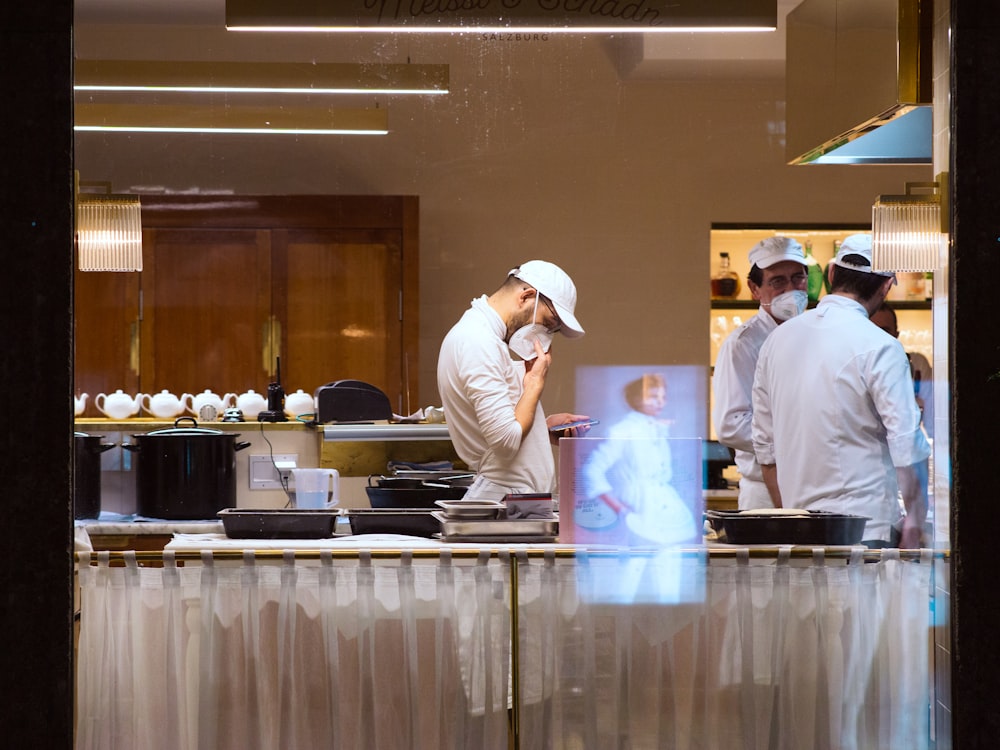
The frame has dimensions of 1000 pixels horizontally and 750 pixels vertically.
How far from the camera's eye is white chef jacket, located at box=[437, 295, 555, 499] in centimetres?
274

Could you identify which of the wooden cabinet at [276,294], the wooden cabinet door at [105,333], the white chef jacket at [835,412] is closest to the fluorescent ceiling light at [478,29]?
the wooden cabinet at [276,294]

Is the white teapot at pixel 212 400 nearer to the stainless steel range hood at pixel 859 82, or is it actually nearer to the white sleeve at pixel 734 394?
the white sleeve at pixel 734 394

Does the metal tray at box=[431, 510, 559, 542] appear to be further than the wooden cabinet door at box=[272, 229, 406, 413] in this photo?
No

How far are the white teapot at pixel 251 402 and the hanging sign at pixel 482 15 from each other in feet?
2.87

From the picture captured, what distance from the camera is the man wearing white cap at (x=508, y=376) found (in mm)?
2736

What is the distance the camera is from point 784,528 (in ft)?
8.42

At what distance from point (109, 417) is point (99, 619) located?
0.52 meters

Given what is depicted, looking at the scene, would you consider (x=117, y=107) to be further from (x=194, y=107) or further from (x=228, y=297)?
(x=228, y=297)

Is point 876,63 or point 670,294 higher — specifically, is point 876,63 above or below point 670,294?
above

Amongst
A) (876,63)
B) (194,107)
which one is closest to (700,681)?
(876,63)

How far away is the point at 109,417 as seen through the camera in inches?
108

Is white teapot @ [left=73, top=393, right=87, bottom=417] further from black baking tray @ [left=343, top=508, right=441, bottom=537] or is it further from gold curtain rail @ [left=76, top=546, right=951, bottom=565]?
black baking tray @ [left=343, top=508, right=441, bottom=537]

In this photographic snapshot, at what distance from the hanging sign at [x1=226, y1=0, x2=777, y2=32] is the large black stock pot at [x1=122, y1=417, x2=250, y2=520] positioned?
1.01 m

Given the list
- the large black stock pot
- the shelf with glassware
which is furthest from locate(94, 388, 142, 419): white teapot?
the shelf with glassware
